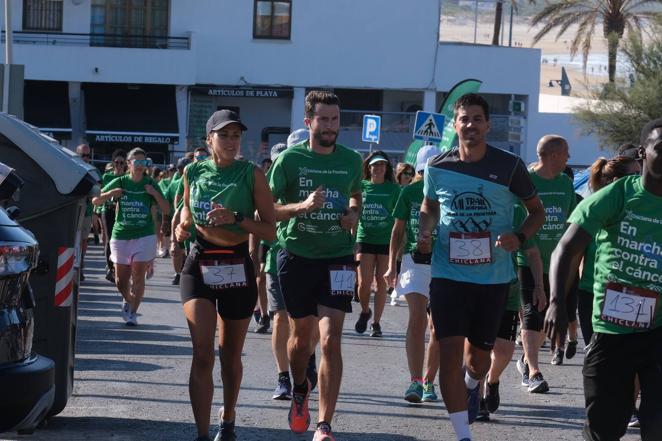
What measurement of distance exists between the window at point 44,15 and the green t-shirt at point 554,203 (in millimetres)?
36684

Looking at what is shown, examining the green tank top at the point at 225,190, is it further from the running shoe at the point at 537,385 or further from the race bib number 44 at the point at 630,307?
the running shoe at the point at 537,385

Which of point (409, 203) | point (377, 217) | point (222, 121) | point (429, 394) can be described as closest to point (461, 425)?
point (222, 121)

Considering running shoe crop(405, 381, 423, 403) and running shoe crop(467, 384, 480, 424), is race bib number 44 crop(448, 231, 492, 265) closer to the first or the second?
running shoe crop(467, 384, 480, 424)

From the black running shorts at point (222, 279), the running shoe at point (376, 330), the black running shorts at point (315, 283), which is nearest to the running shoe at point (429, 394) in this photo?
the black running shorts at point (315, 283)

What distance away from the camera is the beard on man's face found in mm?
8273

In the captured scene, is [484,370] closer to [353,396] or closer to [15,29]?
[353,396]

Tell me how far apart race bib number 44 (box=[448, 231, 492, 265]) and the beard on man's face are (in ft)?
3.82

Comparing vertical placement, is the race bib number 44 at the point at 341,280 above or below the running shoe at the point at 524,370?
above

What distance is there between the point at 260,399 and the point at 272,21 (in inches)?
1492

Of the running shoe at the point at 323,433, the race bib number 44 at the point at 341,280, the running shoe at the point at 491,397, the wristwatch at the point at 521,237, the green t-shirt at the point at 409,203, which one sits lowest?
the running shoe at the point at 491,397

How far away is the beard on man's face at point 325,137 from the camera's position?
27.1ft

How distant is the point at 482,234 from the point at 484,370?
97cm

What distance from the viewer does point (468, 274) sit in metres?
7.61

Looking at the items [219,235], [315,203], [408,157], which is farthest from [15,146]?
[408,157]
